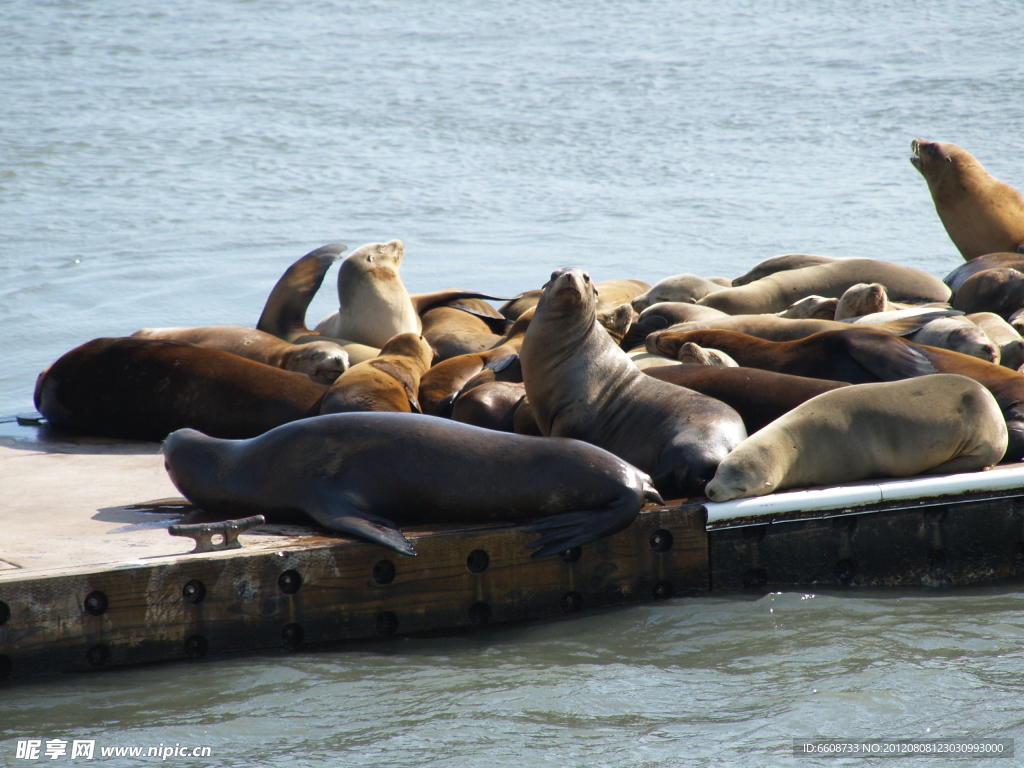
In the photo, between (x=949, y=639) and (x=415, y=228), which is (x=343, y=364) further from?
(x=415, y=228)

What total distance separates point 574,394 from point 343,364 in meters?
1.91

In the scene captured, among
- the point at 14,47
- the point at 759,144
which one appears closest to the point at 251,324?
the point at 759,144

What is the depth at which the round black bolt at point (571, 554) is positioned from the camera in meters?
4.00

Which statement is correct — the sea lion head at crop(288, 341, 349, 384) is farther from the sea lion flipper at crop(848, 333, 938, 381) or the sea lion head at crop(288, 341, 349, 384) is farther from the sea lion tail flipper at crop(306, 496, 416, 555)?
the sea lion flipper at crop(848, 333, 938, 381)

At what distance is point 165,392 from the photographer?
230 inches

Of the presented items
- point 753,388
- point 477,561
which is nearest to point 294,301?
point 753,388

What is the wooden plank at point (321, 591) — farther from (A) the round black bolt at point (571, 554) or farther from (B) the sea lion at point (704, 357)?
(B) the sea lion at point (704, 357)

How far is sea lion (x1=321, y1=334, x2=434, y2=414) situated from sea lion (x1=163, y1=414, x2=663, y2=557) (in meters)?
0.67

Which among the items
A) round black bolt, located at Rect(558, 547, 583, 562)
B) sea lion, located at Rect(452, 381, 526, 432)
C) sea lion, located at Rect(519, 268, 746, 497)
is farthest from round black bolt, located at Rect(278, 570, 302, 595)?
sea lion, located at Rect(452, 381, 526, 432)

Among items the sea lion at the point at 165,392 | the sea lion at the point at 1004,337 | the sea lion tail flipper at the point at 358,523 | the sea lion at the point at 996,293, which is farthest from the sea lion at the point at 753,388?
the sea lion at the point at 996,293

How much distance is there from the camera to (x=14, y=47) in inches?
1049

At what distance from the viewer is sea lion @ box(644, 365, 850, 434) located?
15.7ft

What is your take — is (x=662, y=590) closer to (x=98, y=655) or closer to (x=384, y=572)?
(x=384, y=572)

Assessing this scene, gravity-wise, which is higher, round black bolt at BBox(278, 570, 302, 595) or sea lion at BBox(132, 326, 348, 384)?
sea lion at BBox(132, 326, 348, 384)
